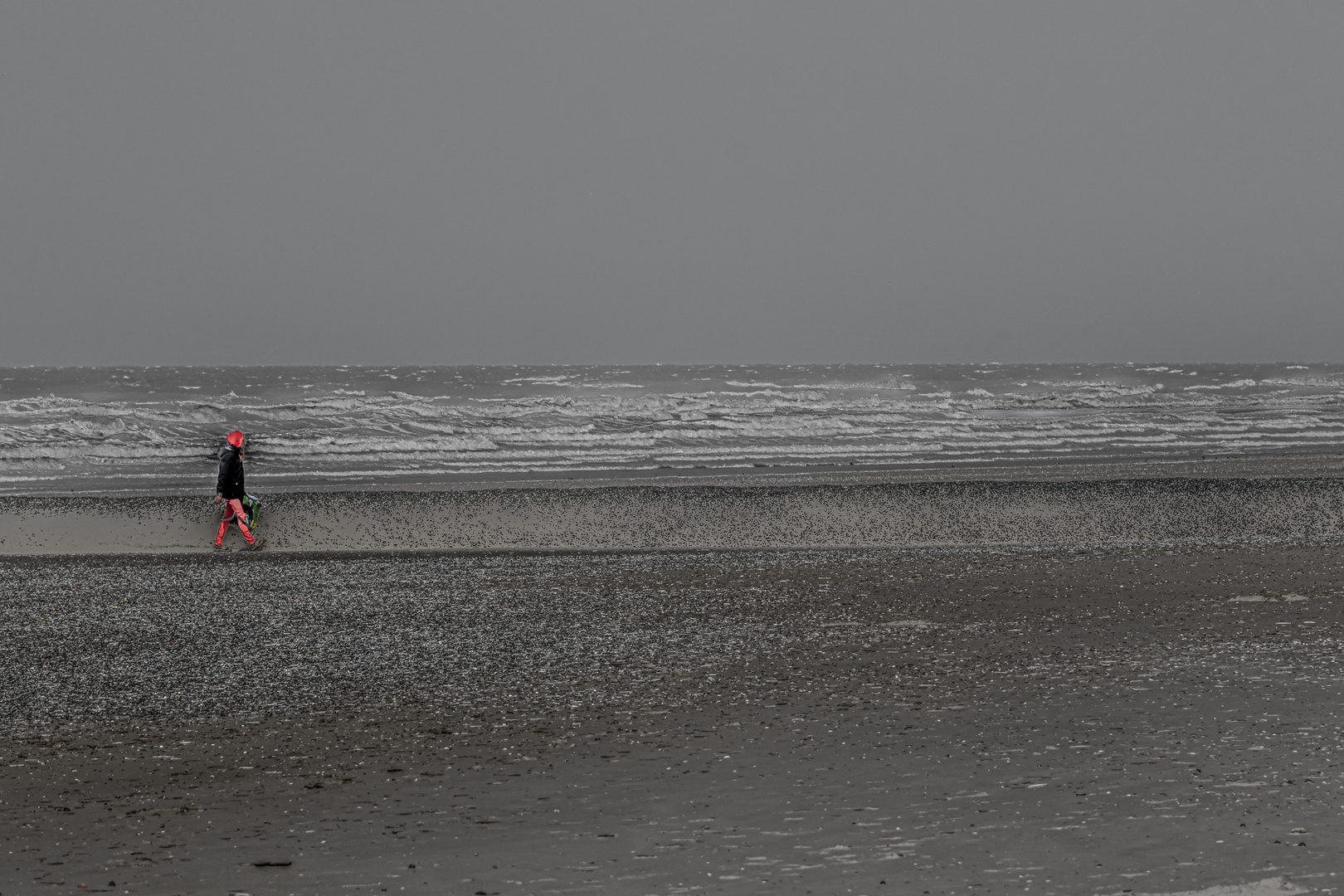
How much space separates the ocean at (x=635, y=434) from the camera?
22094 millimetres

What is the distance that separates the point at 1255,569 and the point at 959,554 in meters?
3.02

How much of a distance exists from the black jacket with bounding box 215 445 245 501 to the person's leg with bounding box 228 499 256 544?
67 millimetres

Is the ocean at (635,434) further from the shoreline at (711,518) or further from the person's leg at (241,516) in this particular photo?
the person's leg at (241,516)

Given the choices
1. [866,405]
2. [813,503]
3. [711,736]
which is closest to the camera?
[711,736]

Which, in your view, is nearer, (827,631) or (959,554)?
(827,631)

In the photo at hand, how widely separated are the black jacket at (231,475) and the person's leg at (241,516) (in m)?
0.07

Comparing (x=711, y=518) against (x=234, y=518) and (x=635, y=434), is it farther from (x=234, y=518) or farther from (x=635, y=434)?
(x=635, y=434)

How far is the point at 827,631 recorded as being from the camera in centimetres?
840

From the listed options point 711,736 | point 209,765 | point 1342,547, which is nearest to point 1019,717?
point 711,736

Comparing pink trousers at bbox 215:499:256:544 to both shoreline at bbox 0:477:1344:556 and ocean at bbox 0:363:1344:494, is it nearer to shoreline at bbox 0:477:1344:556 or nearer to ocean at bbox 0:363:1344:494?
shoreline at bbox 0:477:1344:556

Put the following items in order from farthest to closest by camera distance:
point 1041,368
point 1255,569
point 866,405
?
point 1041,368 < point 866,405 < point 1255,569

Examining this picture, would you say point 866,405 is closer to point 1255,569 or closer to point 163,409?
point 163,409

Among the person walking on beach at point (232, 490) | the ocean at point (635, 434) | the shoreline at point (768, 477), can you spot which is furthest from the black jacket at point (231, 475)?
the ocean at point (635, 434)

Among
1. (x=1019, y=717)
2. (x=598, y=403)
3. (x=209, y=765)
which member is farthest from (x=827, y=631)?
(x=598, y=403)
